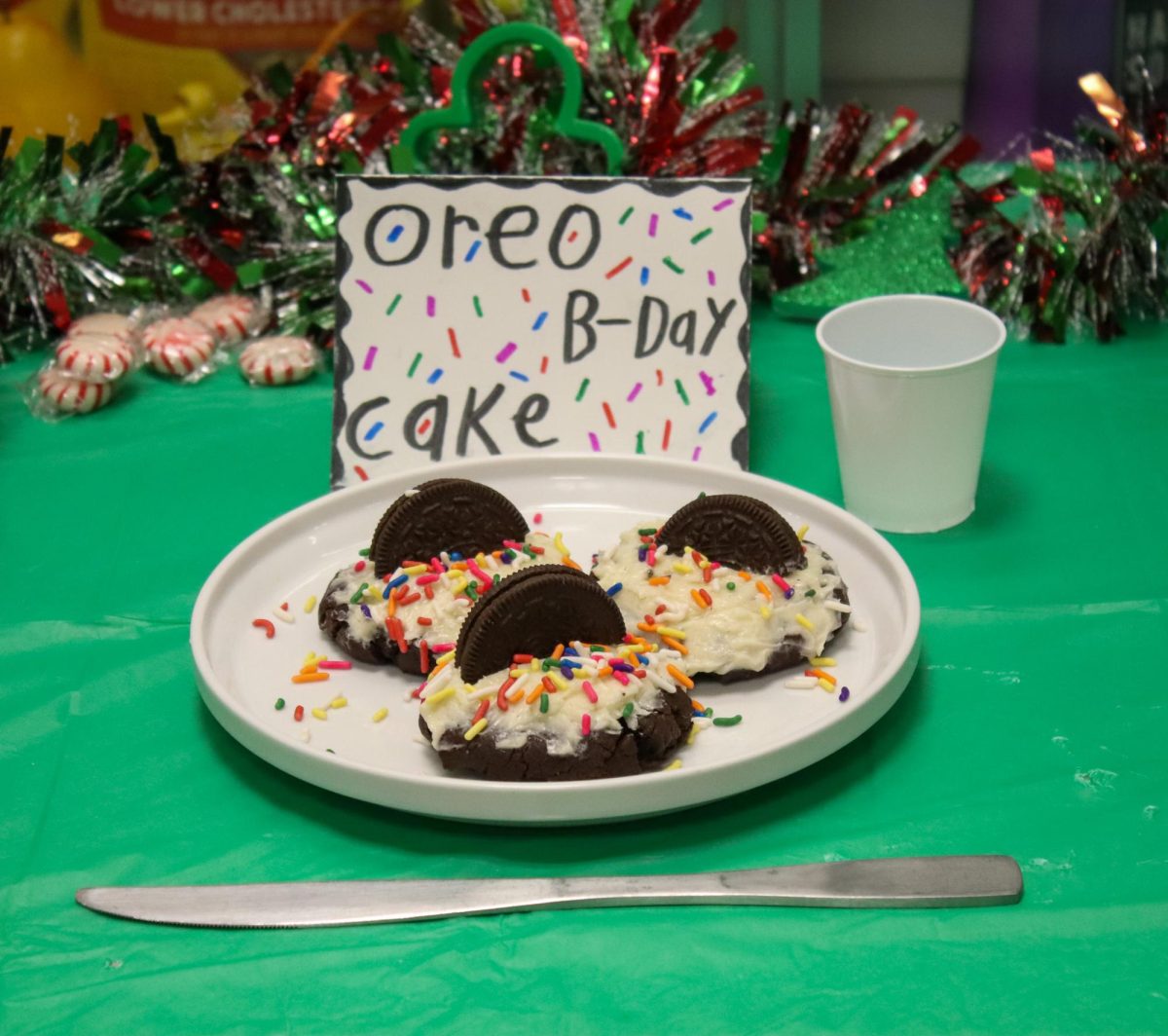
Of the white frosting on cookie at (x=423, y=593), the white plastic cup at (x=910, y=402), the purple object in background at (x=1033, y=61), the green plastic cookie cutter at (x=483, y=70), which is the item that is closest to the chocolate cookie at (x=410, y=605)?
the white frosting on cookie at (x=423, y=593)

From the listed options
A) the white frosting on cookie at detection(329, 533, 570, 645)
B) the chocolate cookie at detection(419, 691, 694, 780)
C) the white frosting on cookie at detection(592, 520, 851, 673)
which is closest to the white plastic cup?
the white frosting on cookie at detection(592, 520, 851, 673)

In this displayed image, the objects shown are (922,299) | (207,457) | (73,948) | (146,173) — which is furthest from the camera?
(146,173)

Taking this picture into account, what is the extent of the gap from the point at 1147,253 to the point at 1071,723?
102 cm

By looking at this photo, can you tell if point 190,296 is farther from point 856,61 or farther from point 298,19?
point 856,61

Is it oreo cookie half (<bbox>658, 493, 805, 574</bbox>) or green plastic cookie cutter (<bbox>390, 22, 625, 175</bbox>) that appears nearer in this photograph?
oreo cookie half (<bbox>658, 493, 805, 574</bbox>)

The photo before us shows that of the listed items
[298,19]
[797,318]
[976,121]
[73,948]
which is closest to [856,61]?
[976,121]

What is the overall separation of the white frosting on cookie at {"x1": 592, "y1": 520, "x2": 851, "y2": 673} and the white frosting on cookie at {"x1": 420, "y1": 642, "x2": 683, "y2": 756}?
0.33 feet

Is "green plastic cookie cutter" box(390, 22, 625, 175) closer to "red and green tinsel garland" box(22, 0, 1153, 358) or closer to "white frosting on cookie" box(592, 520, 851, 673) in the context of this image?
"red and green tinsel garland" box(22, 0, 1153, 358)

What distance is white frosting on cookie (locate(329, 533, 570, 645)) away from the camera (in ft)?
4.40

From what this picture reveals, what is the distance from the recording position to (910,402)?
1.54 m

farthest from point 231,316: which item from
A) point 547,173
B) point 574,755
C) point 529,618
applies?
point 574,755

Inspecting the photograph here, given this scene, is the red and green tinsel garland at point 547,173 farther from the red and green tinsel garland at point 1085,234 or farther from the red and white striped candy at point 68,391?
the red and white striped candy at point 68,391

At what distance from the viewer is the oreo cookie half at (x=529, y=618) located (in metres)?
1.21

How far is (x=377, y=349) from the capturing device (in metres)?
1.77
